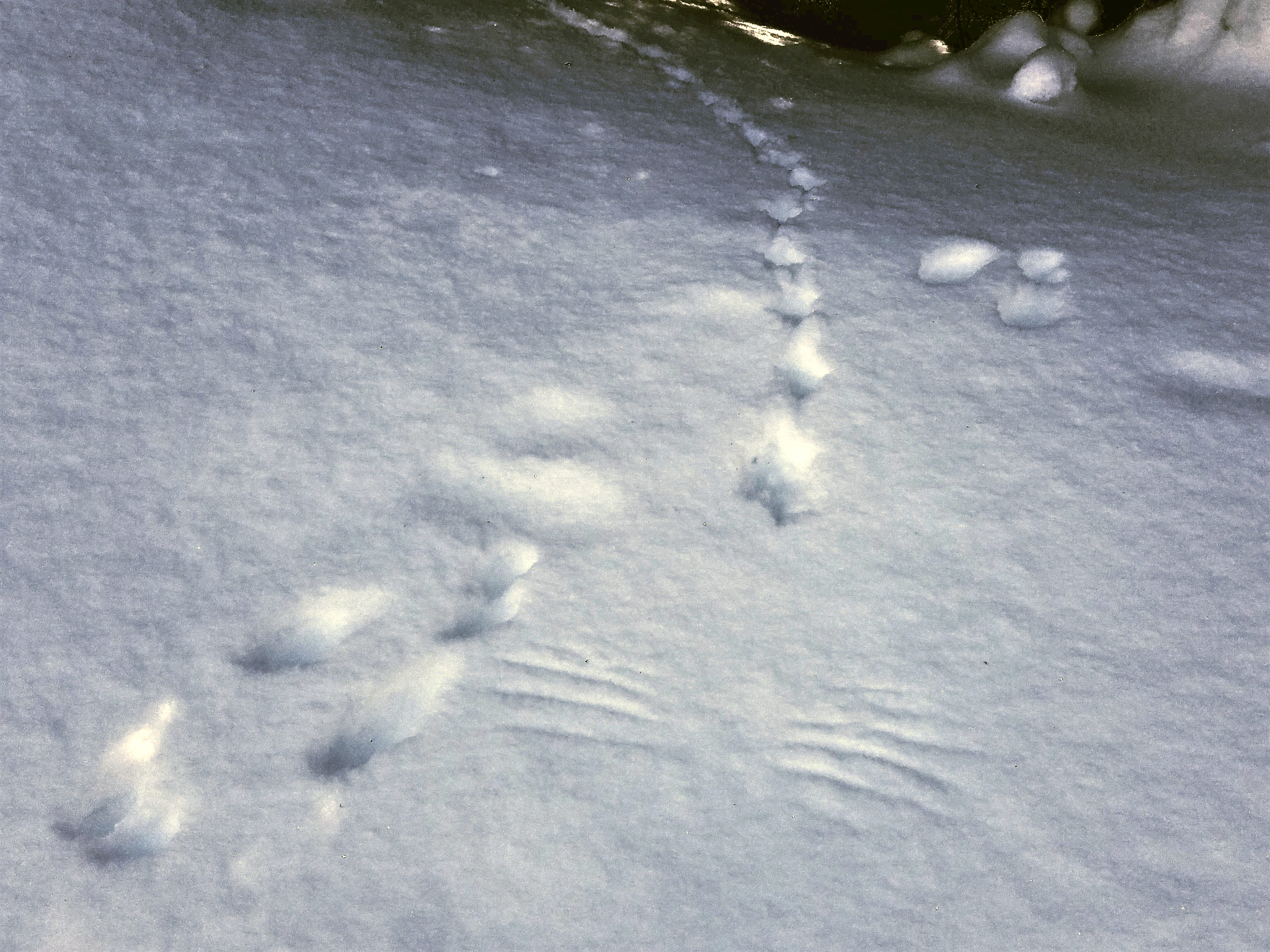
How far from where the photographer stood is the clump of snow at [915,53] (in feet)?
8.94

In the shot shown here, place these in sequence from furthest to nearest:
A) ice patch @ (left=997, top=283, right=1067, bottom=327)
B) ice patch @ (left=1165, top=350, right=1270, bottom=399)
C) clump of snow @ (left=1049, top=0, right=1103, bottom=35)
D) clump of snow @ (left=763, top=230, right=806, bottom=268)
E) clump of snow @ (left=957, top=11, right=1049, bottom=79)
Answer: clump of snow @ (left=1049, top=0, right=1103, bottom=35) → clump of snow @ (left=957, top=11, right=1049, bottom=79) → clump of snow @ (left=763, top=230, right=806, bottom=268) → ice patch @ (left=997, top=283, right=1067, bottom=327) → ice patch @ (left=1165, top=350, right=1270, bottom=399)

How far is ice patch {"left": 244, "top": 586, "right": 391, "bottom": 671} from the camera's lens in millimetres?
1157

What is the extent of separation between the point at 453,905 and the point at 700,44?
228cm

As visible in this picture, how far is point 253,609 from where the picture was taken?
1.19 meters

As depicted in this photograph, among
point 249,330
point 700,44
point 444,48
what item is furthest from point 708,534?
point 700,44

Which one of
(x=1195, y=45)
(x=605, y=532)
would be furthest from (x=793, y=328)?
(x=1195, y=45)

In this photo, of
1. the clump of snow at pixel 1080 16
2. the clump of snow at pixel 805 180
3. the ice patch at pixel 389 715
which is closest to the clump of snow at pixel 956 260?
the clump of snow at pixel 805 180

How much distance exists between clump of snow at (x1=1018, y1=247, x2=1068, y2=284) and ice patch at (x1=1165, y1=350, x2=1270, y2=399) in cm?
25

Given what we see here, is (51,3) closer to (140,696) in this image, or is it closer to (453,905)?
(140,696)

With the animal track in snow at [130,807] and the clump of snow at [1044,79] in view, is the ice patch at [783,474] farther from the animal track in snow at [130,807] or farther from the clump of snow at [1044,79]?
the clump of snow at [1044,79]

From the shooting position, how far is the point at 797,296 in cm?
159

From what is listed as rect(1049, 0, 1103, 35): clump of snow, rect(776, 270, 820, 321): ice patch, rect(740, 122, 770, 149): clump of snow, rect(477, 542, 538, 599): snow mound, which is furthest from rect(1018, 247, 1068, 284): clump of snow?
rect(1049, 0, 1103, 35): clump of snow

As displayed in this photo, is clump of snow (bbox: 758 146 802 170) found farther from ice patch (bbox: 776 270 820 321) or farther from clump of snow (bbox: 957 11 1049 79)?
clump of snow (bbox: 957 11 1049 79)

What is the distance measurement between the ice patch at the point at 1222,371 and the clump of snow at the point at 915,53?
154 cm
